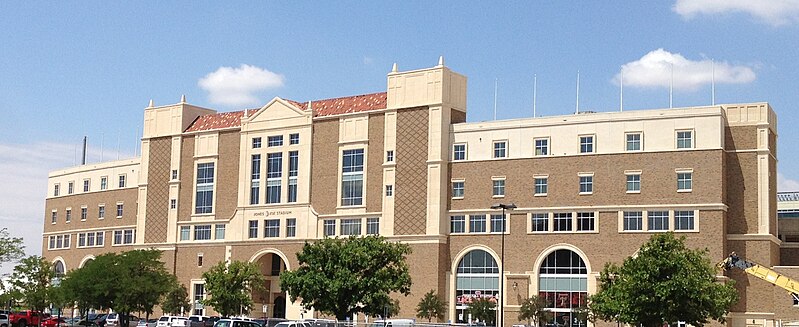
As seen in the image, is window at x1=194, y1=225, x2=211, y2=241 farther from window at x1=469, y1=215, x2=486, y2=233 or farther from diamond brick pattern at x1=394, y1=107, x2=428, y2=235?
window at x1=469, y1=215, x2=486, y2=233

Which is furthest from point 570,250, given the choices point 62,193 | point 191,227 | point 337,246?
point 62,193

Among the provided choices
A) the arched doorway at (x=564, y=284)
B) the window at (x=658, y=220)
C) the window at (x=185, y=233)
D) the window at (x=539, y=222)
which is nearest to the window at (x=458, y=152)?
the window at (x=539, y=222)

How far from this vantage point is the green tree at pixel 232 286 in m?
93.9

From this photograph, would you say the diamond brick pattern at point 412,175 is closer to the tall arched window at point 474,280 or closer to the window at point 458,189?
the window at point 458,189

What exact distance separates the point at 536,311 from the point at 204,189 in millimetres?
39301

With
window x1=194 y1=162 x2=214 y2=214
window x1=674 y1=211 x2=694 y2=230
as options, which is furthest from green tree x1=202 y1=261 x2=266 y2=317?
window x1=674 y1=211 x2=694 y2=230

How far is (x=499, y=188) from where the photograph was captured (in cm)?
8719

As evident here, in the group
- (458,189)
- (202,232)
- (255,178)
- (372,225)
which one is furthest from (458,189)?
(202,232)

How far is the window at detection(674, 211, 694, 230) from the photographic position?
7931 cm

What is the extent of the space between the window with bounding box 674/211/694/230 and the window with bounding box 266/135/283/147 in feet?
124

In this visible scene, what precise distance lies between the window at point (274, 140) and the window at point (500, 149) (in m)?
22.4

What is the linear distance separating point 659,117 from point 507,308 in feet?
61.4

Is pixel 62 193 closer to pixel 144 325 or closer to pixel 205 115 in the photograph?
pixel 205 115

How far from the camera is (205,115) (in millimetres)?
111875
